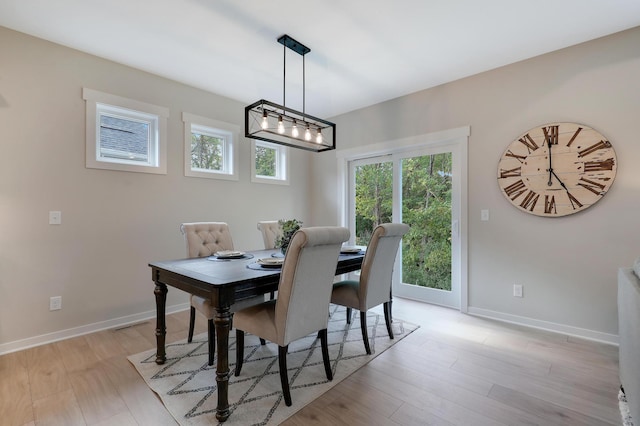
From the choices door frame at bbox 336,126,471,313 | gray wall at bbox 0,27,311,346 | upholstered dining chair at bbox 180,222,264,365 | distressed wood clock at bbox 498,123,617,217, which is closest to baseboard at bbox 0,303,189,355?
gray wall at bbox 0,27,311,346

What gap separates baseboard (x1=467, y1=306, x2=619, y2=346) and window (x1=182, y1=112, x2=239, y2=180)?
11.1 feet

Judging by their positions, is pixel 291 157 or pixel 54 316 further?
pixel 291 157

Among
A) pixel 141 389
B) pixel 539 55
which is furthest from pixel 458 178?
pixel 141 389

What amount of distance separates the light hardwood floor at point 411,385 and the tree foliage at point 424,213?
106cm

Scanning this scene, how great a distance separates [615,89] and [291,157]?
12.0 feet

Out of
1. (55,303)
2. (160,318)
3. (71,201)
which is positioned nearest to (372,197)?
(160,318)

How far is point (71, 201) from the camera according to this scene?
8.91 feet

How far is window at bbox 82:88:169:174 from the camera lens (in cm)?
284

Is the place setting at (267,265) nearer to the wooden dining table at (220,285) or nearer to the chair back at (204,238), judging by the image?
the wooden dining table at (220,285)

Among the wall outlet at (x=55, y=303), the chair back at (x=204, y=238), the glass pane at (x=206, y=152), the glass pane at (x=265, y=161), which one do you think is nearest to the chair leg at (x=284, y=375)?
the chair back at (x=204, y=238)

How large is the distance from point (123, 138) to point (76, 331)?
1.92 meters

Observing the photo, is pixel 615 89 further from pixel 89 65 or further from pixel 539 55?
pixel 89 65

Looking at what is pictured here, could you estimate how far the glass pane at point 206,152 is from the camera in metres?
3.65

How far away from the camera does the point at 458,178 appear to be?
137 inches
